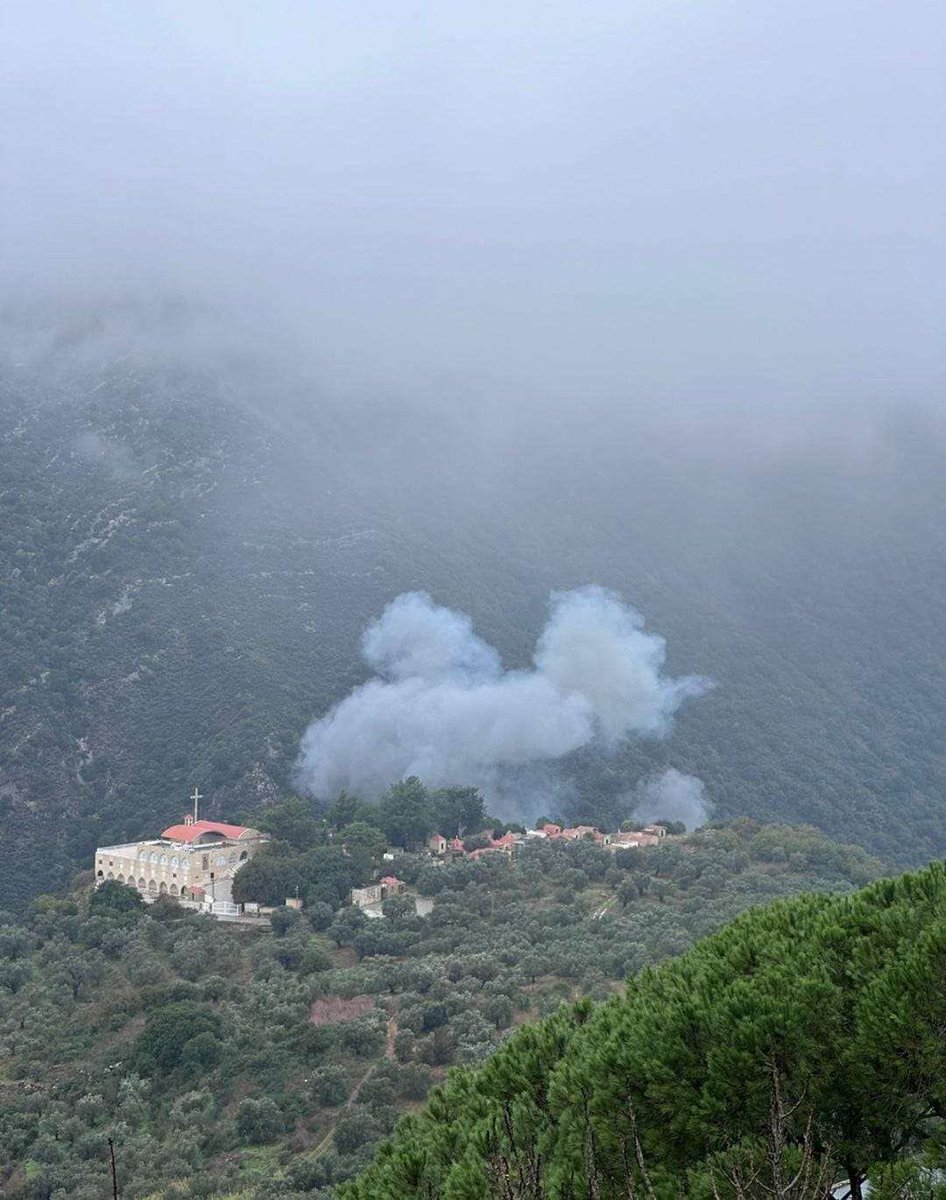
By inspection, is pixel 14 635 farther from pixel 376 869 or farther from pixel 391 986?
pixel 391 986

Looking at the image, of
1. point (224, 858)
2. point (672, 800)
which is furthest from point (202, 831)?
point (672, 800)

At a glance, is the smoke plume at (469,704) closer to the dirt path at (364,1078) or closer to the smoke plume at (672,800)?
the smoke plume at (672,800)

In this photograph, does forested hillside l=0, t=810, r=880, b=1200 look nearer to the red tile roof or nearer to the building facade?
the building facade

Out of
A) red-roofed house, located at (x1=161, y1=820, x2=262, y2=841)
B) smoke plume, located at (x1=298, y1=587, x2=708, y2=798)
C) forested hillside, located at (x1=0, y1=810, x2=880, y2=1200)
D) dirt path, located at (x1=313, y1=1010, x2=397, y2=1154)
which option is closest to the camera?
forested hillside, located at (x1=0, y1=810, x2=880, y2=1200)

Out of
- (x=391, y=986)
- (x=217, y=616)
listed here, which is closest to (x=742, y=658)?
(x=217, y=616)

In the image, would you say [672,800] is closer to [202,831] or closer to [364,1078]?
[202,831]

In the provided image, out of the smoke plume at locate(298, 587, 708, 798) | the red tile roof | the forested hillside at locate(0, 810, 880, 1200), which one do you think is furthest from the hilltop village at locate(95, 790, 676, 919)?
the smoke plume at locate(298, 587, 708, 798)

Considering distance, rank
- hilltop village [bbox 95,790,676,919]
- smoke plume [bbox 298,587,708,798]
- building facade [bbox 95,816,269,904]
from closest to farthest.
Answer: hilltop village [bbox 95,790,676,919] → building facade [bbox 95,816,269,904] → smoke plume [bbox 298,587,708,798]
